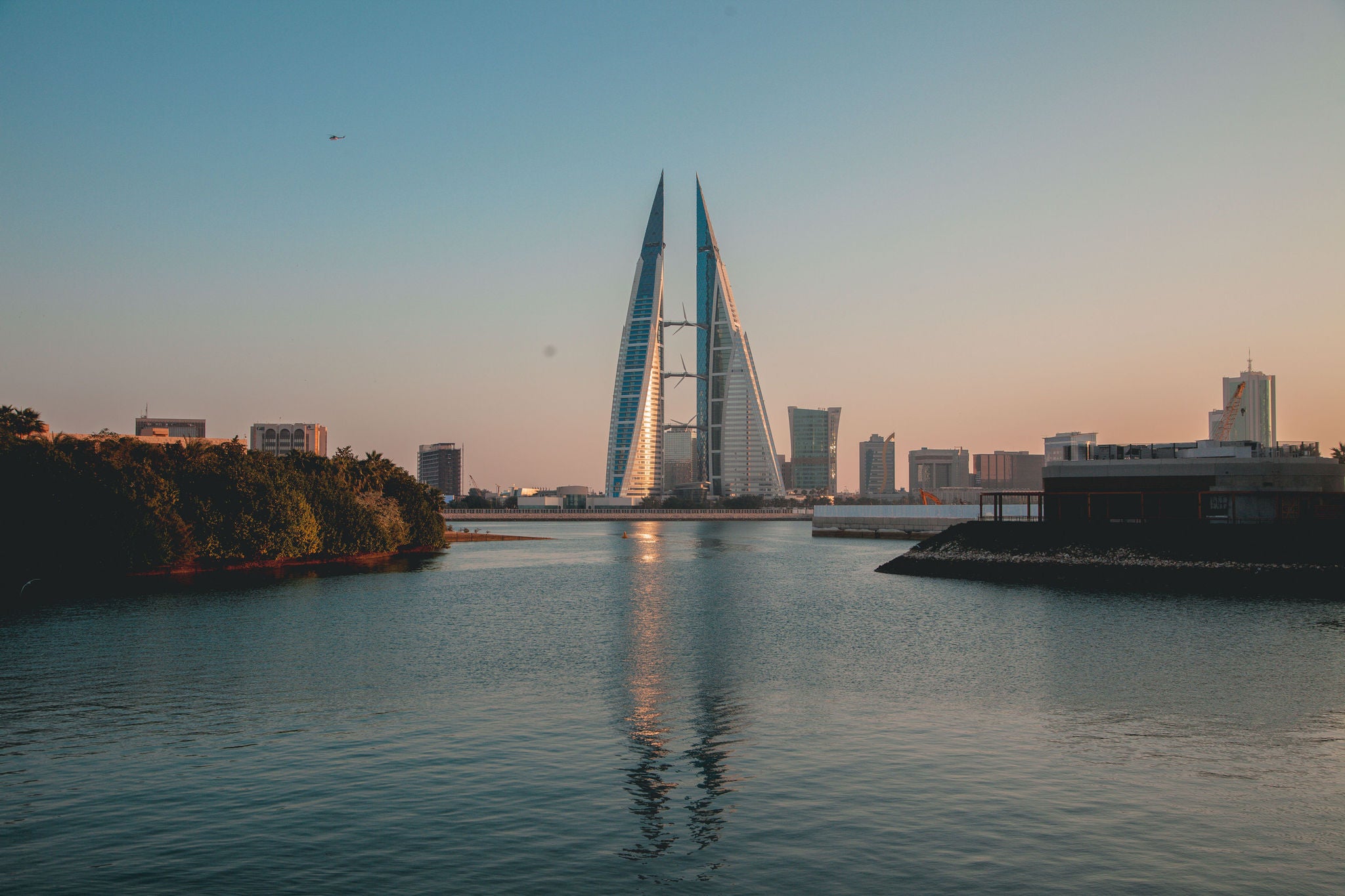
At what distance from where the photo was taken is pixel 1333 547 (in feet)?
200

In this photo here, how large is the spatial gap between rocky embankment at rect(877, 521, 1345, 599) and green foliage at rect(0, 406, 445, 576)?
52547 millimetres

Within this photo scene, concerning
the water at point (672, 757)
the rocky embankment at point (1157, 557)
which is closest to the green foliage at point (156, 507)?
the water at point (672, 757)

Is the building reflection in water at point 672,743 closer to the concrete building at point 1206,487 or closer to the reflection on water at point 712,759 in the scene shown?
the reflection on water at point 712,759

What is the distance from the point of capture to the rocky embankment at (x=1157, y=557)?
60.7 metres

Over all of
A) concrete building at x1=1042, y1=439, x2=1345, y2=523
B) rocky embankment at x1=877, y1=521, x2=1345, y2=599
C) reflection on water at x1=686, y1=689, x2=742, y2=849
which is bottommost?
reflection on water at x1=686, y1=689, x2=742, y2=849

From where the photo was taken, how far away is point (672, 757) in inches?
885

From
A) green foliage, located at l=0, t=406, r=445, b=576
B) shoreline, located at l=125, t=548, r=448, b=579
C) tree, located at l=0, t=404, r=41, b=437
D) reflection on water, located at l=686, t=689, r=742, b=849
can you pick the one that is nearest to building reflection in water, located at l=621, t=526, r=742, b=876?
reflection on water, located at l=686, t=689, r=742, b=849

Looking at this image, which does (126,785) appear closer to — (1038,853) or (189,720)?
(189,720)

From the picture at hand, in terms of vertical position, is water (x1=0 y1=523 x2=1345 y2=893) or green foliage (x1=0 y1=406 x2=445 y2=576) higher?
green foliage (x1=0 y1=406 x2=445 y2=576)

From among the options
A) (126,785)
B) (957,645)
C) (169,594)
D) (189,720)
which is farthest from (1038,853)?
(169,594)

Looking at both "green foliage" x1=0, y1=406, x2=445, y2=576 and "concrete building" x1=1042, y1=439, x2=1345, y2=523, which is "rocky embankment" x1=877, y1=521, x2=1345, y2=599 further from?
"green foliage" x1=0, y1=406, x2=445, y2=576

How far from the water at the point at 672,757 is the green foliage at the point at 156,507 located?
21764 mm

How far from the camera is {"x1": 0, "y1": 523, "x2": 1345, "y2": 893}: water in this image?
15.9 meters

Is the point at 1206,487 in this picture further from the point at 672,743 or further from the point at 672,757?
the point at 672,757
